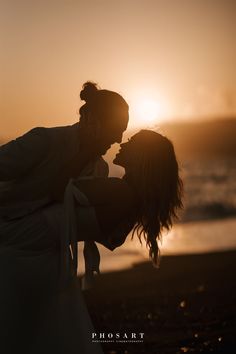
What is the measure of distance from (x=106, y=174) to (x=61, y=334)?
1.03m

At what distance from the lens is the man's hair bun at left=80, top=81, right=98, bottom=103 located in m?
4.87

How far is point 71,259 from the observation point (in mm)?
4895

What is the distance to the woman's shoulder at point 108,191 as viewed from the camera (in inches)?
185

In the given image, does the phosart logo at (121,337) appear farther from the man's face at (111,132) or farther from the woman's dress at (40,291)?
the man's face at (111,132)

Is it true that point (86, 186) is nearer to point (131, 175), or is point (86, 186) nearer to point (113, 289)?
point (131, 175)

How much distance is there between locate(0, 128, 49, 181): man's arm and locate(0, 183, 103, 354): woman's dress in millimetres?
371

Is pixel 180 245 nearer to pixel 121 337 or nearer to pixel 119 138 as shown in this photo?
pixel 121 337

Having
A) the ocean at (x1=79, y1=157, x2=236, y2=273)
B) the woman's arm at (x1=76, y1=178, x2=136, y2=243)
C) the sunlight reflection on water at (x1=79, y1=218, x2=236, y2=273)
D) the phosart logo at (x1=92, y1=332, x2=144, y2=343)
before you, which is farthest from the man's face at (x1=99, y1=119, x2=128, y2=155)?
the sunlight reflection on water at (x1=79, y1=218, x2=236, y2=273)

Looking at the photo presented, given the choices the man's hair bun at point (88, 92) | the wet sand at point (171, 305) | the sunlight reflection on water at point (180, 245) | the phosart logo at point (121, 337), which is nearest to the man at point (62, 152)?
the man's hair bun at point (88, 92)

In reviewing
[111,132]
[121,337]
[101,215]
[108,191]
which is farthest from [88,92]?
[121,337]

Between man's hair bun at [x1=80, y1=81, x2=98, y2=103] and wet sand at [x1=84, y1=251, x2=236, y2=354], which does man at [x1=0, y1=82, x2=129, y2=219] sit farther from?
wet sand at [x1=84, y1=251, x2=236, y2=354]

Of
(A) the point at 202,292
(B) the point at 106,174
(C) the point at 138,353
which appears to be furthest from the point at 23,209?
(A) the point at 202,292

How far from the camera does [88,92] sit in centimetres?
489

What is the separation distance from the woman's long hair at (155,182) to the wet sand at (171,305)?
398 cm
